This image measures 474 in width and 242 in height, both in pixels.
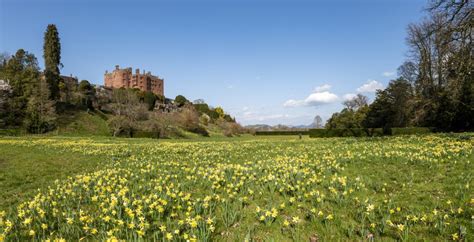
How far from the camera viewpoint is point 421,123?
4334 cm

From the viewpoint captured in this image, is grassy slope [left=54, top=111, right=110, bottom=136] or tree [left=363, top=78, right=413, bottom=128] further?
tree [left=363, top=78, right=413, bottom=128]

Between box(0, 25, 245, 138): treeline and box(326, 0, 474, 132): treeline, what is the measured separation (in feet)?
132

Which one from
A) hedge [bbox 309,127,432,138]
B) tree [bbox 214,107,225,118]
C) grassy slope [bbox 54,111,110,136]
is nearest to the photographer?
hedge [bbox 309,127,432,138]

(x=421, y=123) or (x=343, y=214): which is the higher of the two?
(x=421, y=123)

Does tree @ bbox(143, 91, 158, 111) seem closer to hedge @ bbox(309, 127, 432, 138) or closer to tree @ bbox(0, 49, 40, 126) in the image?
tree @ bbox(0, 49, 40, 126)

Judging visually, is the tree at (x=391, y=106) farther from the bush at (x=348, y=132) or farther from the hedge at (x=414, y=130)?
the bush at (x=348, y=132)

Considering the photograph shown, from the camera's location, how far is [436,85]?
131ft

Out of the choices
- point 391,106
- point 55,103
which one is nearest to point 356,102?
point 391,106

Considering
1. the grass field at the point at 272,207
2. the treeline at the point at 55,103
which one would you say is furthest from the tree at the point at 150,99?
the grass field at the point at 272,207

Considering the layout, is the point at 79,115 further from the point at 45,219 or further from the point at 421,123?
the point at 421,123

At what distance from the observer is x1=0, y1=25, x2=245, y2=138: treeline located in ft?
145

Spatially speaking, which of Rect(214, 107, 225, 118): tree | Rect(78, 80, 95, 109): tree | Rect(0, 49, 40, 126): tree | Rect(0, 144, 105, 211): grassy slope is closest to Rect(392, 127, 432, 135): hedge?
Rect(0, 144, 105, 211): grassy slope

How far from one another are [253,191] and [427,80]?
45.9m

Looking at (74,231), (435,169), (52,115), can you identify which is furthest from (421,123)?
(52,115)
